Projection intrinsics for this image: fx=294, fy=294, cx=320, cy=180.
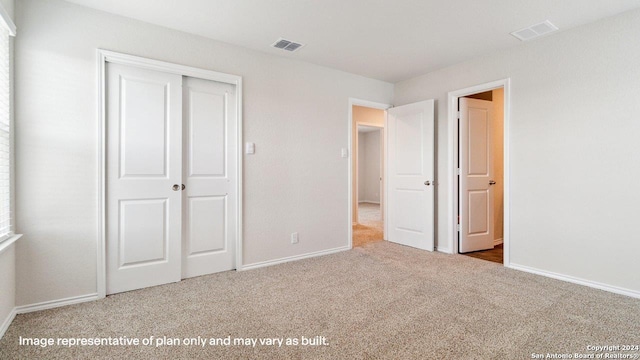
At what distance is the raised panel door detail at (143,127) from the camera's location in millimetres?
2686

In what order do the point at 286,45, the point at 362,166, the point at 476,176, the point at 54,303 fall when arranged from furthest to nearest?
1. the point at 362,166
2. the point at 476,176
3. the point at 286,45
4. the point at 54,303

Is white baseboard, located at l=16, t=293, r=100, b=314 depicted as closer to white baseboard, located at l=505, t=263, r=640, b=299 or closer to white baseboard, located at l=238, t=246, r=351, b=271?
white baseboard, located at l=238, t=246, r=351, b=271

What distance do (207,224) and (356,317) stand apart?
6.04 ft

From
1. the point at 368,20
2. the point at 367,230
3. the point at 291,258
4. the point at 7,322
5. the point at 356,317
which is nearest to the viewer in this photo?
the point at 7,322

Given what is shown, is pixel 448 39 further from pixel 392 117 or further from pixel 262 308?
pixel 262 308

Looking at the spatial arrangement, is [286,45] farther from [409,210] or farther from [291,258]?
[409,210]

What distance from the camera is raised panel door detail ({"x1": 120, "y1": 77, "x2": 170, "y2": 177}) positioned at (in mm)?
2686

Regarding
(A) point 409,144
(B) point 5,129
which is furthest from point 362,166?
(B) point 5,129

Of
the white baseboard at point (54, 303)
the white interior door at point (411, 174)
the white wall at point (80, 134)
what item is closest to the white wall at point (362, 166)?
the white interior door at point (411, 174)

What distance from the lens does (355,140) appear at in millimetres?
6488

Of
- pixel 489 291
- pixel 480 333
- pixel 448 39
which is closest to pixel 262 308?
pixel 480 333

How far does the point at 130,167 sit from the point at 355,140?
15.1ft

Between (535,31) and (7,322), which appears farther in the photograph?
(535,31)

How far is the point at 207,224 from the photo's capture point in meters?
3.14
